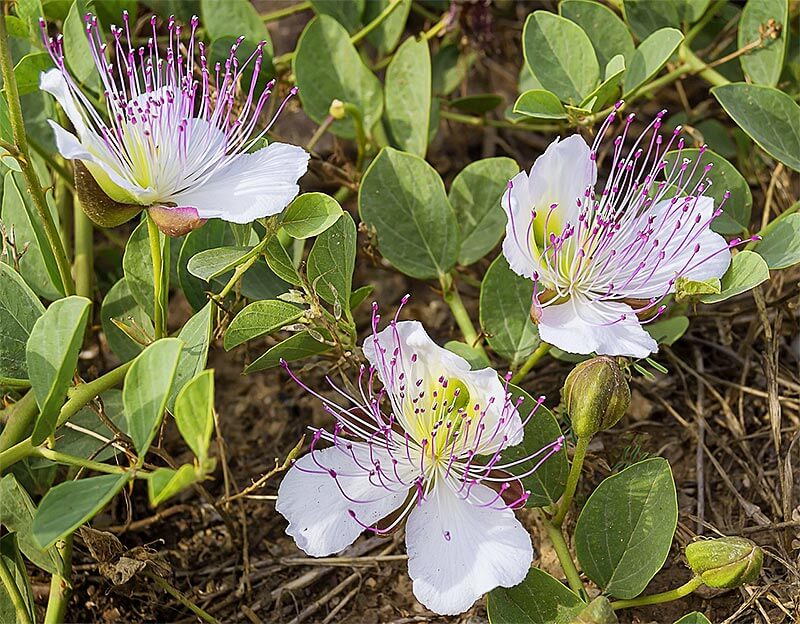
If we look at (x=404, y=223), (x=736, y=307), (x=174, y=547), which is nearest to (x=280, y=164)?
(x=404, y=223)

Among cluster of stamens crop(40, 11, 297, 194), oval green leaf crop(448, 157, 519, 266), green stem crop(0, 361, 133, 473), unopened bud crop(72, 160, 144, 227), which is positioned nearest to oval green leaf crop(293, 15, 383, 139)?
oval green leaf crop(448, 157, 519, 266)

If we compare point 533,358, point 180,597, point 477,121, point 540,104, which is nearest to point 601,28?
point 540,104

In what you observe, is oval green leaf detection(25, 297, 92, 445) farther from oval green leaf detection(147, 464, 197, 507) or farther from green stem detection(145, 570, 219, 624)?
green stem detection(145, 570, 219, 624)

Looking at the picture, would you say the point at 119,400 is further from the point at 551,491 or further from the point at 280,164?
the point at 551,491

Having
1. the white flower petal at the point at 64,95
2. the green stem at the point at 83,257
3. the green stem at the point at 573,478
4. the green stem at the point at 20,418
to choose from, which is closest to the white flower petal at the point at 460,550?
the green stem at the point at 573,478

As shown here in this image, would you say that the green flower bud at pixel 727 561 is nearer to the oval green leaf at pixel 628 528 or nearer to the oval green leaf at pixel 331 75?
the oval green leaf at pixel 628 528
